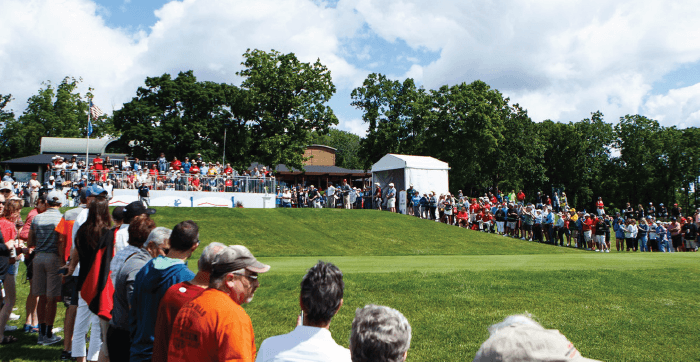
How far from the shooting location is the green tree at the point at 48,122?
63812 millimetres

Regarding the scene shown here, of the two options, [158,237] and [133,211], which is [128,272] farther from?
[133,211]

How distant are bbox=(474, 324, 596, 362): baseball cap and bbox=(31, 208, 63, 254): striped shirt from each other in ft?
23.3

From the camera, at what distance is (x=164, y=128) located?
2019 inches

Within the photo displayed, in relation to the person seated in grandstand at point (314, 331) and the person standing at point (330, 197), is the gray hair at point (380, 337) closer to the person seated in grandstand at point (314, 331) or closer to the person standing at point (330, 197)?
the person seated in grandstand at point (314, 331)

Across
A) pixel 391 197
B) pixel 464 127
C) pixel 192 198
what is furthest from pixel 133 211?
pixel 464 127

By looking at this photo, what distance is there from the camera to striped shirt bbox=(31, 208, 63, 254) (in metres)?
6.73

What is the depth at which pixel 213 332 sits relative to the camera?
2.88 m

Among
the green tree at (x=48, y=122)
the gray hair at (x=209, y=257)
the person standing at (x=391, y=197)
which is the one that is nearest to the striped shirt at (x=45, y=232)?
the gray hair at (x=209, y=257)

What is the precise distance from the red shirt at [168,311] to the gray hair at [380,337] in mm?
1441

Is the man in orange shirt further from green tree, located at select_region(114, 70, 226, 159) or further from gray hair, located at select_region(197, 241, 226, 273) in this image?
green tree, located at select_region(114, 70, 226, 159)

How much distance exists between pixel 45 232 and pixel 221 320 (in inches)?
209

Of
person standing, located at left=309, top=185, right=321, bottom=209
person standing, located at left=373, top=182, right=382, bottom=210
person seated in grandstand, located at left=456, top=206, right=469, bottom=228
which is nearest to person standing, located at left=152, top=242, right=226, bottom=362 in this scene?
person seated in grandstand, located at left=456, top=206, right=469, bottom=228

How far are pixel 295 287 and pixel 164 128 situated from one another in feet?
152

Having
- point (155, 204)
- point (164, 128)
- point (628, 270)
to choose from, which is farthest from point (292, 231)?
point (164, 128)
